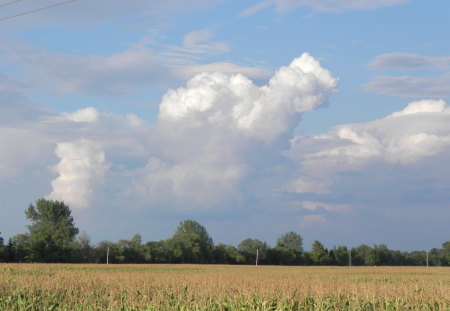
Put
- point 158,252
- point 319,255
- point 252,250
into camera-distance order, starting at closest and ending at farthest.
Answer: point 158,252 < point 252,250 < point 319,255

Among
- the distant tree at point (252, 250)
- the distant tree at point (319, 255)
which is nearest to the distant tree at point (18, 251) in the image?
the distant tree at point (252, 250)

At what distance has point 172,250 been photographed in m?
110

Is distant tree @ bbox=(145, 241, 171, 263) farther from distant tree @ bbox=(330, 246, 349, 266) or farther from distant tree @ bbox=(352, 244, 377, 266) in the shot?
distant tree @ bbox=(352, 244, 377, 266)

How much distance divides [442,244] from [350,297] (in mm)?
160283

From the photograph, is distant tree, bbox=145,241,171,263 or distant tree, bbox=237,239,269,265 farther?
distant tree, bbox=237,239,269,265

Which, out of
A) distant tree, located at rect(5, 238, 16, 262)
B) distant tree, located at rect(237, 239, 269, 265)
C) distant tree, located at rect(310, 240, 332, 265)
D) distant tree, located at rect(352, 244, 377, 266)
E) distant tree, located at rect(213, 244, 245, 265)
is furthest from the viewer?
distant tree, located at rect(352, 244, 377, 266)

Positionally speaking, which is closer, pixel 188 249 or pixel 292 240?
pixel 188 249

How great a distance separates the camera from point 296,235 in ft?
503

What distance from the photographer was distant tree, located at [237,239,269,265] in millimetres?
120625

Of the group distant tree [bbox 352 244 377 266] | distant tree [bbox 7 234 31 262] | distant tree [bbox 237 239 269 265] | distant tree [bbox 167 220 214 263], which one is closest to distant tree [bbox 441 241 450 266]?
distant tree [bbox 352 244 377 266]

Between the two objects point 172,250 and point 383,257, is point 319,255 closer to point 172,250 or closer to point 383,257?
point 383,257

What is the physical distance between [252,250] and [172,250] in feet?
68.6

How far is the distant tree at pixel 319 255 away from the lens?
131m

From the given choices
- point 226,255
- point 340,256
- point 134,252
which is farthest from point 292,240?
point 134,252
